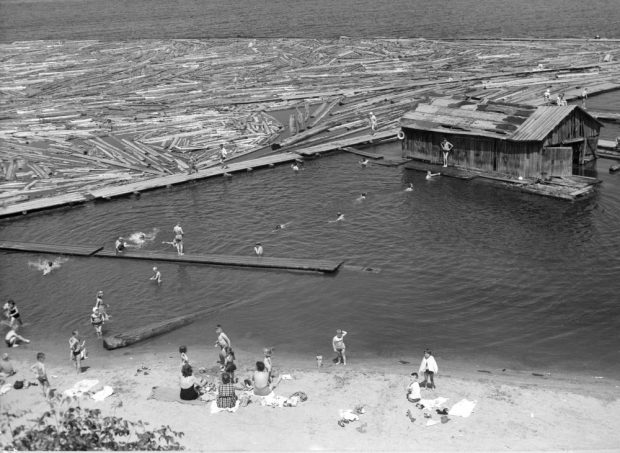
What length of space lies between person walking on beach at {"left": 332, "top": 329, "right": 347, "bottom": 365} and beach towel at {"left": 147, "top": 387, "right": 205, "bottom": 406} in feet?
22.5

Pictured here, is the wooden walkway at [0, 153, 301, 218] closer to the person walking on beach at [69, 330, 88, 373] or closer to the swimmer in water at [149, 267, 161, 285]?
the swimmer in water at [149, 267, 161, 285]

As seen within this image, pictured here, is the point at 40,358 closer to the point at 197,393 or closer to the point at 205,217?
the point at 197,393

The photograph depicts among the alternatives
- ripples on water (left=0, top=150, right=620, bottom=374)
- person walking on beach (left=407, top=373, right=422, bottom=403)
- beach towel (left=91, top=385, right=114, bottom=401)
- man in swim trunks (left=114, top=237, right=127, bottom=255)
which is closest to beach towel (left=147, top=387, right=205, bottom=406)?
beach towel (left=91, top=385, right=114, bottom=401)

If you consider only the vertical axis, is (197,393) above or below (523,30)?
below

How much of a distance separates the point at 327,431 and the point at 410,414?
3.35 m

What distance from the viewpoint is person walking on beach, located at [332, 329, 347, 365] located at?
32.9 metres

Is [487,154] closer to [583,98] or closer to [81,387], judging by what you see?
[583,98]

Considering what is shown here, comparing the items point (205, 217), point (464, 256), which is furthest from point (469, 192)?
point (205, 217)

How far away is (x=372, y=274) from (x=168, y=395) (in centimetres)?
1655

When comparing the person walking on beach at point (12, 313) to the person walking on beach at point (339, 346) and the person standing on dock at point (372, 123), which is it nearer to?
the person walking on beach at point (339, 346)

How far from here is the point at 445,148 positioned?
60.9 m

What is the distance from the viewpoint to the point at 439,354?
34.2m

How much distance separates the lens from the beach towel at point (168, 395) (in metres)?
29.5

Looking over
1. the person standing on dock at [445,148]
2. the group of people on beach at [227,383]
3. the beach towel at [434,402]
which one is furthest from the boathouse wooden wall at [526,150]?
the group of people on beach at [227,383]
